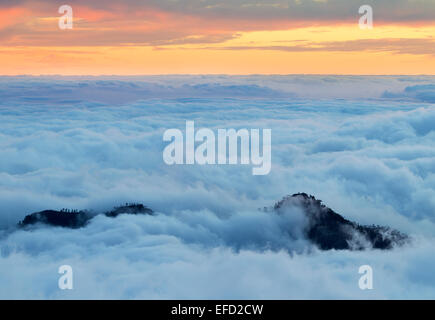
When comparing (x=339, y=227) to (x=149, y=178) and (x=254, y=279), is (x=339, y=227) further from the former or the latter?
(x=149, y=178)

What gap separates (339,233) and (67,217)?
6108 centimetres

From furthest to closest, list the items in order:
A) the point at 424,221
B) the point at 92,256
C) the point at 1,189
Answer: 1. the point at 1,189
2. the point at 424,221
3. the point at 92,256

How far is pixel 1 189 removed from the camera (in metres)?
159

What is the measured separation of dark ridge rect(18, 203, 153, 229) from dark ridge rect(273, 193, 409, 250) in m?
39.7

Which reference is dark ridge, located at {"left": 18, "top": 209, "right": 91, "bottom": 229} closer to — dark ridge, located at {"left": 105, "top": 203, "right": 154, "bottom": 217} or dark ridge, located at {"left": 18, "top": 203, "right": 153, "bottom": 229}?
dark ridge, located at {"left": 18, "top": 203, "right": 153, "bottom": 229}

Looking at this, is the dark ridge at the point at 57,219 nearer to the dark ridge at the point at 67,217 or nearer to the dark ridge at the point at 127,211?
the dark ridge at the point at 67,217

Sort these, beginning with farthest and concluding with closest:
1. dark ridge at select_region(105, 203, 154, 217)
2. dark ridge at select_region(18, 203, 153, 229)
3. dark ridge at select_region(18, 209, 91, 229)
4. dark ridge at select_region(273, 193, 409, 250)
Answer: dark ridge at select_region(105, 203, 154, 217), dark ridge at select_region(18, 203, 153, 229), dark ridge at select_region(18, 209, 91, 229), dark ridge at select_region(273, 193, 409, 250)

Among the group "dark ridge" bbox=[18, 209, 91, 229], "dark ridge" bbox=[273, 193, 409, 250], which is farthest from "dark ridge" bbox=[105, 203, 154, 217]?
"dark ridge" bbox=[273, 193, 409, 250]

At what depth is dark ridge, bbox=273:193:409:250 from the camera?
82.8 metres

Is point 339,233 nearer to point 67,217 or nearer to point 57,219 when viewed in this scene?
point 57,219

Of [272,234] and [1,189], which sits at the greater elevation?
[1,189]

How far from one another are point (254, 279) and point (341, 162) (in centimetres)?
14261
